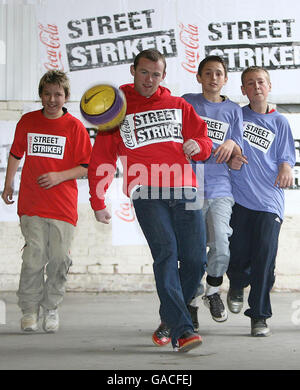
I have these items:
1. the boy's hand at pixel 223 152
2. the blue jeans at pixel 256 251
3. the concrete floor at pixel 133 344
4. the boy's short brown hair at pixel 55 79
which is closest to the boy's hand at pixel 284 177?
the blue jeans at pixel 256 251

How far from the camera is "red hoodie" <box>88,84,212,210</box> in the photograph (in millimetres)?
4199

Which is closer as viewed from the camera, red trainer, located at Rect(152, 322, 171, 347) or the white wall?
red trainer, located at Rect(152, 322, 171, 347)

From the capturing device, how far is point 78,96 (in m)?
7.69

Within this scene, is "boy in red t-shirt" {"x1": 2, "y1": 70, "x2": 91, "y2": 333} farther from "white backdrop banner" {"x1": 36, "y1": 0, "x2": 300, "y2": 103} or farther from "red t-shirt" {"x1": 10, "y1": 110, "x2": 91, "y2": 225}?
"white backdrop banner" {"x1": 36, "y1": 0, "x2": 300, "y2": 103}

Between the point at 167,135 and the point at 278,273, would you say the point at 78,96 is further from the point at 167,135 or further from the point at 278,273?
the point at 167,135

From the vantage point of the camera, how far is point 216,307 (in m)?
4.93

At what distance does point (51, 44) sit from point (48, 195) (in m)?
3.11

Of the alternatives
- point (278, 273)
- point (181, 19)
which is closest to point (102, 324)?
point (278, 273)

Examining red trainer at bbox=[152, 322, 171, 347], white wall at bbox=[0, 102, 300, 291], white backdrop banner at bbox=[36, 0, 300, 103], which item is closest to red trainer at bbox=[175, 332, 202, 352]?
red trainer at bbox=[152, 322, 171, 347]

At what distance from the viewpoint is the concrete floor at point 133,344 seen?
3.75 meters

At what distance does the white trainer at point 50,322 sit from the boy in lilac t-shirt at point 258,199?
127 centimetres

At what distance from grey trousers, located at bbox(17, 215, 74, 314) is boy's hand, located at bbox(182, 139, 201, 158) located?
137 centimetres

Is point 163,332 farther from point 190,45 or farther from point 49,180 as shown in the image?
point 190,45

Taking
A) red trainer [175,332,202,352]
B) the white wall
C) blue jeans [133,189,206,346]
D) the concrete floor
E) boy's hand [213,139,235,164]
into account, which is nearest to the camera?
the concrete floor
